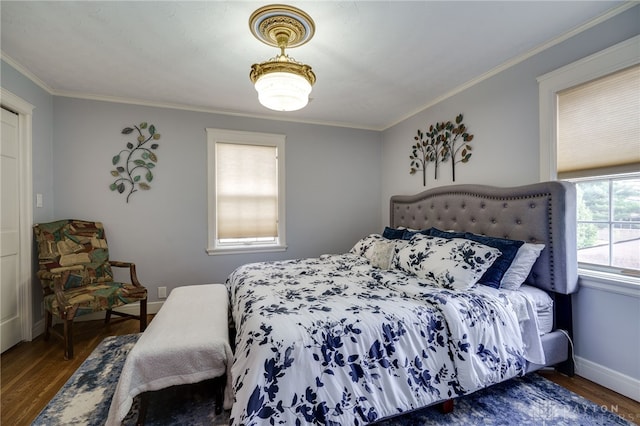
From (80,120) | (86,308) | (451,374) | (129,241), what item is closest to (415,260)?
(451,374)

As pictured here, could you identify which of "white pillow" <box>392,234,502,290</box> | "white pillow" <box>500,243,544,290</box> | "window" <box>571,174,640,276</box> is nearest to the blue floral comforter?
"white pillow" <box>392,234,502,290</box>

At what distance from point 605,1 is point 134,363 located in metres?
3.40

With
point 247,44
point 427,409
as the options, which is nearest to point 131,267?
point 247,44

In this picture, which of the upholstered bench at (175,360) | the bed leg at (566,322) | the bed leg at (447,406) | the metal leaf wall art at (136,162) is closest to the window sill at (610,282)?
the bed leg at (566,322)

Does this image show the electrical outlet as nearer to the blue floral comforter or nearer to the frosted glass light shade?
the blue floral comforter

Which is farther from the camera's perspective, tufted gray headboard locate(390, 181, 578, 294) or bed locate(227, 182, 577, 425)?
tufted gray headboard locate(390, 181, 578, 294)

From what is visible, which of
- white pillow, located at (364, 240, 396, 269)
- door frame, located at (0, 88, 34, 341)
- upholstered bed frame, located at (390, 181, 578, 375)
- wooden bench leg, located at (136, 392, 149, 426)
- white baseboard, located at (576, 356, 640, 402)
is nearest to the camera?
wooden bench leg, located at (136, 392, 149, 426)

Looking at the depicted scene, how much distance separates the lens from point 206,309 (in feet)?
6.36

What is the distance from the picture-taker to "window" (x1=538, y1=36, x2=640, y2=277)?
5.75 ft

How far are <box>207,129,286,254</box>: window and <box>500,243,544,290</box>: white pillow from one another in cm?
251

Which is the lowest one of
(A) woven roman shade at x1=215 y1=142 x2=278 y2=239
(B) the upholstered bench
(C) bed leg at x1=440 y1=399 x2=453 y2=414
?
(C) bed leg at x1=440 y1=399 x2=453 y2=414

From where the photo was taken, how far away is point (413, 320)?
155 cm

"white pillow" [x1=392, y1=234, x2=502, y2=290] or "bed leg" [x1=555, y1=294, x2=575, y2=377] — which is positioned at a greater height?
"white pillow" [x1=392, y1=234, x2=502, y2=290]

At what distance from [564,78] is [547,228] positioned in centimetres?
110
